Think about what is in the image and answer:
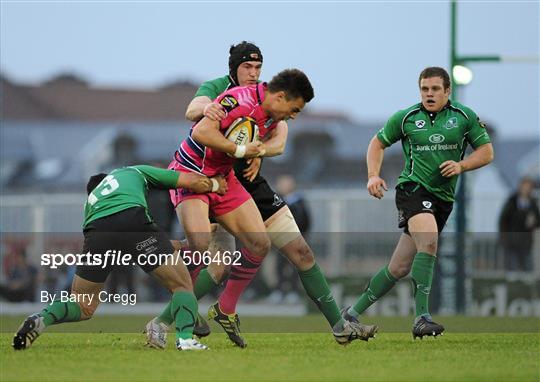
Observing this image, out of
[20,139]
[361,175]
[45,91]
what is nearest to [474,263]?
[361,175]

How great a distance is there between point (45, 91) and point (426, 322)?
10168cm

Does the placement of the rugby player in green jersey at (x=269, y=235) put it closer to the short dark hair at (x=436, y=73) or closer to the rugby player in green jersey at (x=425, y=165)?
the rugby player in green jersey at (x=425, y=165)

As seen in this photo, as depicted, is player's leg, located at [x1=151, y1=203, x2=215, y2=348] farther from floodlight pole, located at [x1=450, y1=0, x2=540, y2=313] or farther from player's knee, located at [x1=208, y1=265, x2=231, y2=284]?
floodlight pole, located at [x1=450, y1=0, x2=540, y2=313]

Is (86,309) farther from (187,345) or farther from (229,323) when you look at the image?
(229,323)

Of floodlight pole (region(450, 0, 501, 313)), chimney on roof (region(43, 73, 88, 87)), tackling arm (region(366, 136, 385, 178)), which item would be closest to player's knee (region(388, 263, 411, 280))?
tackling arm (region(366, 136, 385, 178))

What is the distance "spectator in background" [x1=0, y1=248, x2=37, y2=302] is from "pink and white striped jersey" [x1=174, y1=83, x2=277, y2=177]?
11.1m

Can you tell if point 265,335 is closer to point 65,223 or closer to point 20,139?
point 65,223

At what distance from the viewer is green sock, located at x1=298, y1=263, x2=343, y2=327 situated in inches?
457

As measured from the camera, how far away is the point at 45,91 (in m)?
111

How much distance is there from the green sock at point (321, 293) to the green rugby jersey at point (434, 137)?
1454mm

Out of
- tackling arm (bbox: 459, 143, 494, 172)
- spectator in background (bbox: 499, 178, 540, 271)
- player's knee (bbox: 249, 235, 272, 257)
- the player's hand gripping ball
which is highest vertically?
the player's hand gripping ball

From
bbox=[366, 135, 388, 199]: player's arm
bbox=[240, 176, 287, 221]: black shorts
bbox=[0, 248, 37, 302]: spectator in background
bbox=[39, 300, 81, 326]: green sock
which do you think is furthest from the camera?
bbox=[0, 248, 37, 302]: spectator in background

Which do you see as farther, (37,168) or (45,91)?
(45,91)

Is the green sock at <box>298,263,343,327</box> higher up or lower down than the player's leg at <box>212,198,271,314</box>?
lower down
